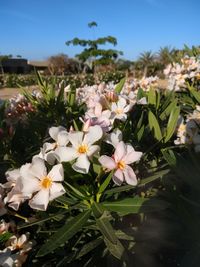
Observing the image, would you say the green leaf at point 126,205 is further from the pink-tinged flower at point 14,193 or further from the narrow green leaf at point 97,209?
the pink-tinged flower at point 14,193

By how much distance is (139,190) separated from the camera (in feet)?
4.59

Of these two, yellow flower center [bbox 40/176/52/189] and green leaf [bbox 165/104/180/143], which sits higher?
green leaf [bbox 165/104/180/143]

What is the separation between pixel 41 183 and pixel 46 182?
0.02 meters

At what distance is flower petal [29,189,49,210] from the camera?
1.08 meters

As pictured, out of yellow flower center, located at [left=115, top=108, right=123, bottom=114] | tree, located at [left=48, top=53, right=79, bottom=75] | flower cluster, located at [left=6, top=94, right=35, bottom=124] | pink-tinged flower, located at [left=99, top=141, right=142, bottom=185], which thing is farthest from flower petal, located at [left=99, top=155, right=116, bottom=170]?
tree, located at [left=48, top=53, right=79, bottom=75]

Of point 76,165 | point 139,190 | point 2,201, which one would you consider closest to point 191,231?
point 139,190

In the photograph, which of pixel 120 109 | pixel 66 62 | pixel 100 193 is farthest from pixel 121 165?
pixel 66 62

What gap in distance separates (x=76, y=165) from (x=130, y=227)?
39 cm

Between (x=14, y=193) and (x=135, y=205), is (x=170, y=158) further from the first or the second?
(x=14, y=193)

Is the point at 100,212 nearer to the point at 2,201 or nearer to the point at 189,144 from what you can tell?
the point at 2,201

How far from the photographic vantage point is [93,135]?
112 cm

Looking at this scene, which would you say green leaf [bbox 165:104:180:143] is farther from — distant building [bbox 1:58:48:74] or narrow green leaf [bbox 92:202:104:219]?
distant building [bbox 1:58:48:74]

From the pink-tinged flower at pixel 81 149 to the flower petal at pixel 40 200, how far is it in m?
0.11

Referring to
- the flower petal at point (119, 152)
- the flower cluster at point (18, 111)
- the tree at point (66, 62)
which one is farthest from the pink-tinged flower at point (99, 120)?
the tree at point (66, 62)
